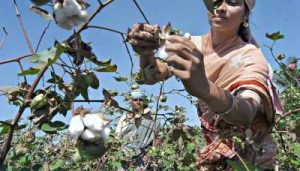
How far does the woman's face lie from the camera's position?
62.4 inches

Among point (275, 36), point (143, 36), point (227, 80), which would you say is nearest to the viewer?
point (143, 36)

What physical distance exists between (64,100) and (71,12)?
0.79 feet

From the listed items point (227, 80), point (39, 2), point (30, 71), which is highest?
point (227, 80)

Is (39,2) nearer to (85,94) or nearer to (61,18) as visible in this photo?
(61,18)

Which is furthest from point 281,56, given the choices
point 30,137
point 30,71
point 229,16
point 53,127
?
point 30,71

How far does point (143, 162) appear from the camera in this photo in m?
3.98

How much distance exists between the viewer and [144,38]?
1.13 m

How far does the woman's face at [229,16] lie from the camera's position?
1585 millimetres

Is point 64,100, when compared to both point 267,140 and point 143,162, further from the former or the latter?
point 143,162

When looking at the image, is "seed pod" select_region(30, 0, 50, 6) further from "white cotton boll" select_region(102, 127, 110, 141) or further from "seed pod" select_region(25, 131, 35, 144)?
"seed pod" select_region(25, 131, 35, 144)

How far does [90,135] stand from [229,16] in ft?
2.74

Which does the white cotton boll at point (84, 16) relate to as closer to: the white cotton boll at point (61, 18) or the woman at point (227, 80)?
the white cotton boll at point (61, 18)

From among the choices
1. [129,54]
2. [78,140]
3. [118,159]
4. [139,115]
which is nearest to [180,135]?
[139,115]

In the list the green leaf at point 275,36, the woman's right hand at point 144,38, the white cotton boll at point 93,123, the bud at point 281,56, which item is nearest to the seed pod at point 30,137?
the woman's right hand at point 144,38
